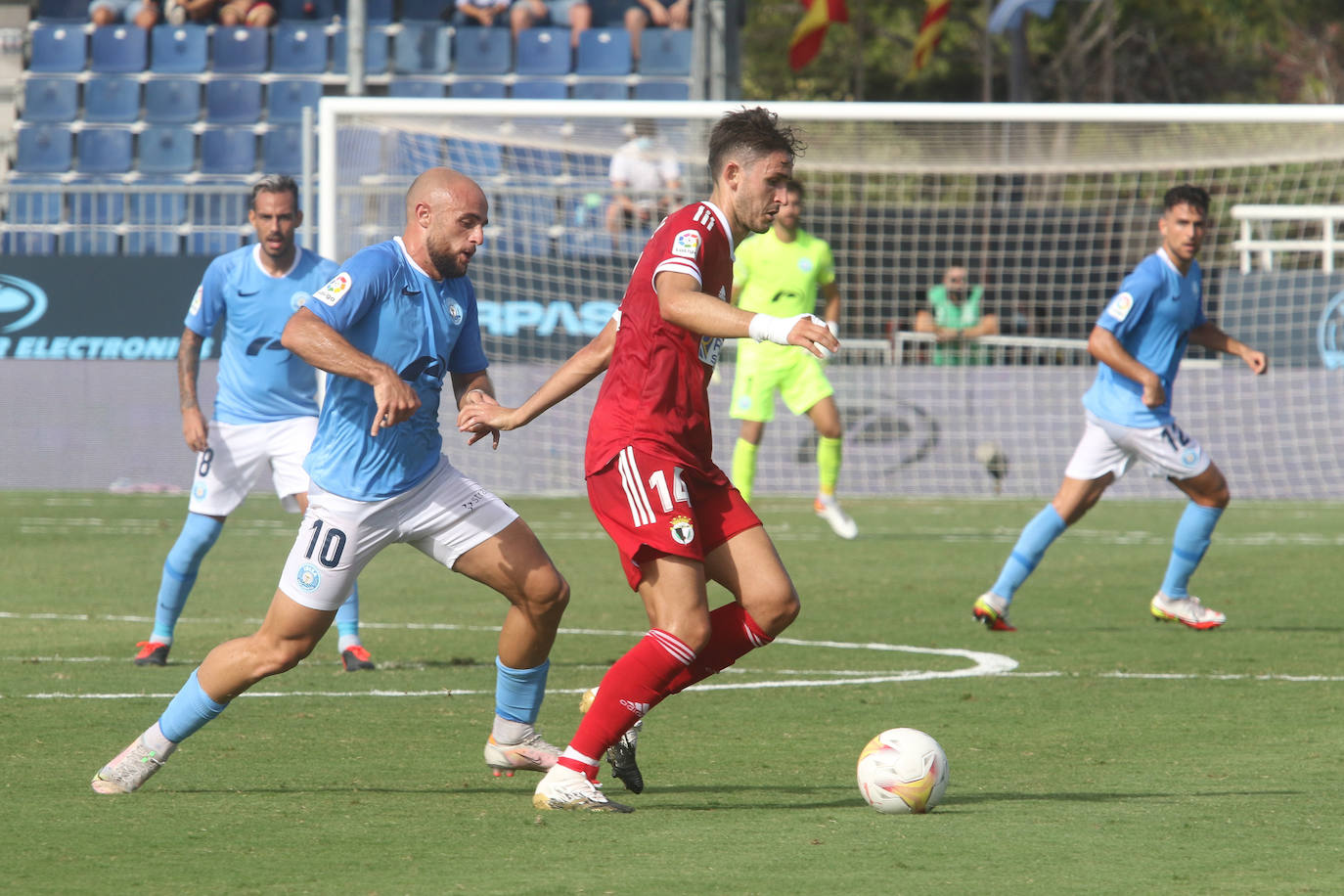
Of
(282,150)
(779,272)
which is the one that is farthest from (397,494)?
(282,150)

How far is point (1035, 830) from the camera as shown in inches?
198

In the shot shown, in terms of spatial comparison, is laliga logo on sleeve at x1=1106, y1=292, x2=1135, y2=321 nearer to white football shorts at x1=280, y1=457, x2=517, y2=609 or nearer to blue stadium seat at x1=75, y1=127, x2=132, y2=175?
white football shorts at x1=280, y1=457, x2=517, y2=609

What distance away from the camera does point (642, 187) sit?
18.3 m

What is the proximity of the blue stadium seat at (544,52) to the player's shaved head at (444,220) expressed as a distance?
18404mm

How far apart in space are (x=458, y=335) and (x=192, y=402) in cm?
302

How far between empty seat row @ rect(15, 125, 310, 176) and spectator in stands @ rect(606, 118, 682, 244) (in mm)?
6384

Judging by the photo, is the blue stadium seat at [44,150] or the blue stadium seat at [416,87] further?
the blue stadium seat at [416,87]

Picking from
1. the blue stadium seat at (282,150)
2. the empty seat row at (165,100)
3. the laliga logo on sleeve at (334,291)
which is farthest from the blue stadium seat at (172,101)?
the laliga logo on sleeve at (334,291)

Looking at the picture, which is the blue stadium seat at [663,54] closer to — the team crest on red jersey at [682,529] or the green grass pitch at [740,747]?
the green grass pitch at [740,747]

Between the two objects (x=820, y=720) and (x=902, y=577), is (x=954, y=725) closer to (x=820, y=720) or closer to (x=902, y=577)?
(x=820, y=720)

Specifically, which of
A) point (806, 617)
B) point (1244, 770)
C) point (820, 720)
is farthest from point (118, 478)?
point (1244, 770)

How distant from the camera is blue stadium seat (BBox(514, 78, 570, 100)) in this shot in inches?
A: 922

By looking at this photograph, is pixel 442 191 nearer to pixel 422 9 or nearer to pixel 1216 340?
pixel 1216 340

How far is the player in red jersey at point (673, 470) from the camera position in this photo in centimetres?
529
